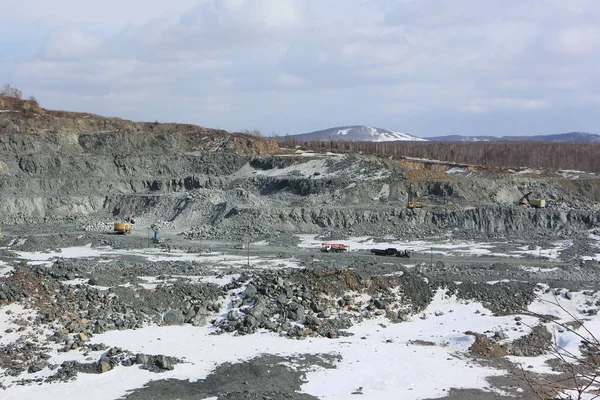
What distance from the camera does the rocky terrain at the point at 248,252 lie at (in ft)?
57.8

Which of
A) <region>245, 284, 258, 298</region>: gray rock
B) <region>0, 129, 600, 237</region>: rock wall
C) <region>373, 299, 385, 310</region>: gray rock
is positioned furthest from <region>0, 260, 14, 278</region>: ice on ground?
<region>0, 129, 600, 237</region>: rock wall

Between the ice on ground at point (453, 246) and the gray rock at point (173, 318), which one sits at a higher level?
the ice on ground at point (453, 246)

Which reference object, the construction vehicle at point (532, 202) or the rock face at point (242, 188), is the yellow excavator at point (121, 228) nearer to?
the rock face at point (242, 188)

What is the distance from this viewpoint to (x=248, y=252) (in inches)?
1252

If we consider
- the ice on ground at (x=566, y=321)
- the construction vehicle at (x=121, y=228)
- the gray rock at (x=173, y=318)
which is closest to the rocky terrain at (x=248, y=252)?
the gray rock at (x=173, y=318)

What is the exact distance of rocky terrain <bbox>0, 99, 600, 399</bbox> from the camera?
17.6 metres

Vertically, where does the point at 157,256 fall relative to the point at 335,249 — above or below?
below

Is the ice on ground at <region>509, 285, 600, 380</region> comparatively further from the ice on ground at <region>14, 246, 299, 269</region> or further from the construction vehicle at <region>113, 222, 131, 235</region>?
the construction vehicle at <region>113, 222, 131, 235</region>

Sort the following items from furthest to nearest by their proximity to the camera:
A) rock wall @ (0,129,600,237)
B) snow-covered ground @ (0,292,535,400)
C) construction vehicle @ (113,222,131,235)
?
1. rock wall @ (0,129,600,237)
2. construction vehicle @ (113,222,131,235)
3. snow-covered ground @ (0,292,535,400)

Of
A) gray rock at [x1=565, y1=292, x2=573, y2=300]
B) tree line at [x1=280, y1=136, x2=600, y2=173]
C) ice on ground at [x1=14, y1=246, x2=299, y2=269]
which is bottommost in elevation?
gray rock at [x1=565, y1=292, x2=573, y2=300]

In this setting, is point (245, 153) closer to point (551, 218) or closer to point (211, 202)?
point (211, 202)

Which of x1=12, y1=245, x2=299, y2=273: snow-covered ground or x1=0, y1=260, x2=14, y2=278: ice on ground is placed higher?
x1=0, y1=260, x2=14, y2=278: ice on ground

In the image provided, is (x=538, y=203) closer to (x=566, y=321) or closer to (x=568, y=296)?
(x=568, y=296)

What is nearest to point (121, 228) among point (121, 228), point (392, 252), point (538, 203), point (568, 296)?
point (121, 228)
